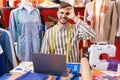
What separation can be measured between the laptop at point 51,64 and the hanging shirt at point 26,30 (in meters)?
1.23

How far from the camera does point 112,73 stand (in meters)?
1.74

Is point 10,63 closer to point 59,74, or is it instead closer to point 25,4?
point 59,74

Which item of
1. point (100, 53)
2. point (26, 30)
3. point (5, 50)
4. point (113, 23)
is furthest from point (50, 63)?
point (113, 23)

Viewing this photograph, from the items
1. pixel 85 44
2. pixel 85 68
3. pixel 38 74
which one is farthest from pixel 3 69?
pixel 85 44

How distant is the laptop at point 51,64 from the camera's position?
5.13 feet

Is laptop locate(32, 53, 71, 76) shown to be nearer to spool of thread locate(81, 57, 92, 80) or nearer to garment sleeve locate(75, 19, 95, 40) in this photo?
spool of thread locate(81, 57, 92, 80)

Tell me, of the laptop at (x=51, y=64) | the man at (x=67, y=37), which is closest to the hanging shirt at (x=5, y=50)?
the man at (x=67, y=37)

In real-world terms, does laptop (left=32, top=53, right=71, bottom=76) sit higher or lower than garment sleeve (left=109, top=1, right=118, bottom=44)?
lower

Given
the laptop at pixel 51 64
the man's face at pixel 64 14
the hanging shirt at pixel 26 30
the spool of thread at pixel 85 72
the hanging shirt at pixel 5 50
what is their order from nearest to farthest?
the spool of thread at pixel 85 72 → the laptop at pixel 51 64 → the hanging shirt at pixel 5 50 → the man's face at pixel 64 14 → the hanging shirt at pixel 26 30

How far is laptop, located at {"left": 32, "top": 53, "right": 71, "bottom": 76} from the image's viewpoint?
5.13 ft

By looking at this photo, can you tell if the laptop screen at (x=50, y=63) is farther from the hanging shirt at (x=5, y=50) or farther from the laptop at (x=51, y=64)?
the hanging shirt at (x=5, y=50)

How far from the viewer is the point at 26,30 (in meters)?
2.82

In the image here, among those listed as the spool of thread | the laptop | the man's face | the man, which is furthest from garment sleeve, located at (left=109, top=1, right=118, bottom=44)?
the laptop

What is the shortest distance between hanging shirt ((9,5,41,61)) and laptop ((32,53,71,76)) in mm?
1230
